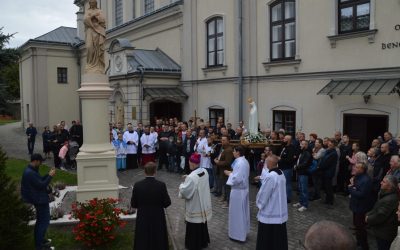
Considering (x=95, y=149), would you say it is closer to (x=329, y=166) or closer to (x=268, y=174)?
(x=268, y=174)

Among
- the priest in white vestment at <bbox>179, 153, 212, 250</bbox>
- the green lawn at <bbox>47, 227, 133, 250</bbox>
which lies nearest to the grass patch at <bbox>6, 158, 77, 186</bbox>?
the green lawn at <bbox>47, 227, 133, 250</bbox>

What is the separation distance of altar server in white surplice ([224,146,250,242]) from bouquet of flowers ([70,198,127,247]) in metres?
2.39

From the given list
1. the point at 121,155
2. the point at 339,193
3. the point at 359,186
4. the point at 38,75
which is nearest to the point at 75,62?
the point at 38,75

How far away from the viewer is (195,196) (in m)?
7.73

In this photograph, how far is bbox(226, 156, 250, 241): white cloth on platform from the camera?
27.8 ft

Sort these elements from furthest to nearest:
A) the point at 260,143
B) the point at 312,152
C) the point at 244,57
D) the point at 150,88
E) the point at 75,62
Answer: the point at 75,62
the point at 150,88
the point at 244,57
the point at 260,143
the point at 312,152

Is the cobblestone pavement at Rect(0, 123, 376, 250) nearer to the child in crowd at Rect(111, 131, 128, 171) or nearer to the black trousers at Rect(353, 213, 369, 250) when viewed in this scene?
the black trousers at Rect(353, 213, 369, 250)

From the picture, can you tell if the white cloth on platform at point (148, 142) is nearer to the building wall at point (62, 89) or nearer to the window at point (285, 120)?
the window at point (285, 120)

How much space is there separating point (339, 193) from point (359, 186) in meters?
4.89

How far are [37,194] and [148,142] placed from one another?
9.12m

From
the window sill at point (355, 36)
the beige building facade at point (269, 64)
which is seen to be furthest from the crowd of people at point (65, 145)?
the window sill at point (355, 36)

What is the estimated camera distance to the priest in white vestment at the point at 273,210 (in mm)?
7172

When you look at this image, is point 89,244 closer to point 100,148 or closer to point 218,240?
point 218,240

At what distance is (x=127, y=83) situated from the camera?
21.5 meters
